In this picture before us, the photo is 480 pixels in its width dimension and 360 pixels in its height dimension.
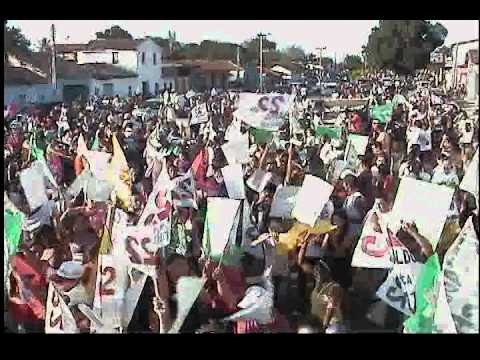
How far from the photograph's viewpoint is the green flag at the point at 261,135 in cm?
563

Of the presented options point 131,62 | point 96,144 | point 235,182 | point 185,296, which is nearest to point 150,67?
point 131,62

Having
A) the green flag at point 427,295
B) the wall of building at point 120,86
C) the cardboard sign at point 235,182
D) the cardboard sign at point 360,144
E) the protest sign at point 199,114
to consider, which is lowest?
the green flag at point 427,295

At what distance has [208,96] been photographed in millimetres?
5625

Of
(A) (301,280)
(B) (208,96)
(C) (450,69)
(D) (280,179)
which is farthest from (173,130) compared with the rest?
(C) (450,69)

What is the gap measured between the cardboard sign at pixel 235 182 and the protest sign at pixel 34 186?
3.13 ft

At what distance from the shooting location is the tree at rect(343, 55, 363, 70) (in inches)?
219

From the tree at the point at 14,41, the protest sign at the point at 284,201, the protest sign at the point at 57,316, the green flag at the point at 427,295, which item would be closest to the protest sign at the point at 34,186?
the protest sign at the point at 57,316

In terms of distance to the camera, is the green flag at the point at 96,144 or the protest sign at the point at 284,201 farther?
the green flag at the point at 96,144

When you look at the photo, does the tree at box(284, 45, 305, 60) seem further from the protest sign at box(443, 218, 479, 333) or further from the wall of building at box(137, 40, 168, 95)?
the protest sign at box(443, 218, 479, 333)

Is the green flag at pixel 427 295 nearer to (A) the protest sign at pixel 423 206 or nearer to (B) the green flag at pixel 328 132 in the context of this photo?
(A) the protest sign at pixel 423 206

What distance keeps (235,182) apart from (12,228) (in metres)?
1.18

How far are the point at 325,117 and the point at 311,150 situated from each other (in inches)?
7.3

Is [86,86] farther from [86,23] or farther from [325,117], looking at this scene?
[325,117]
